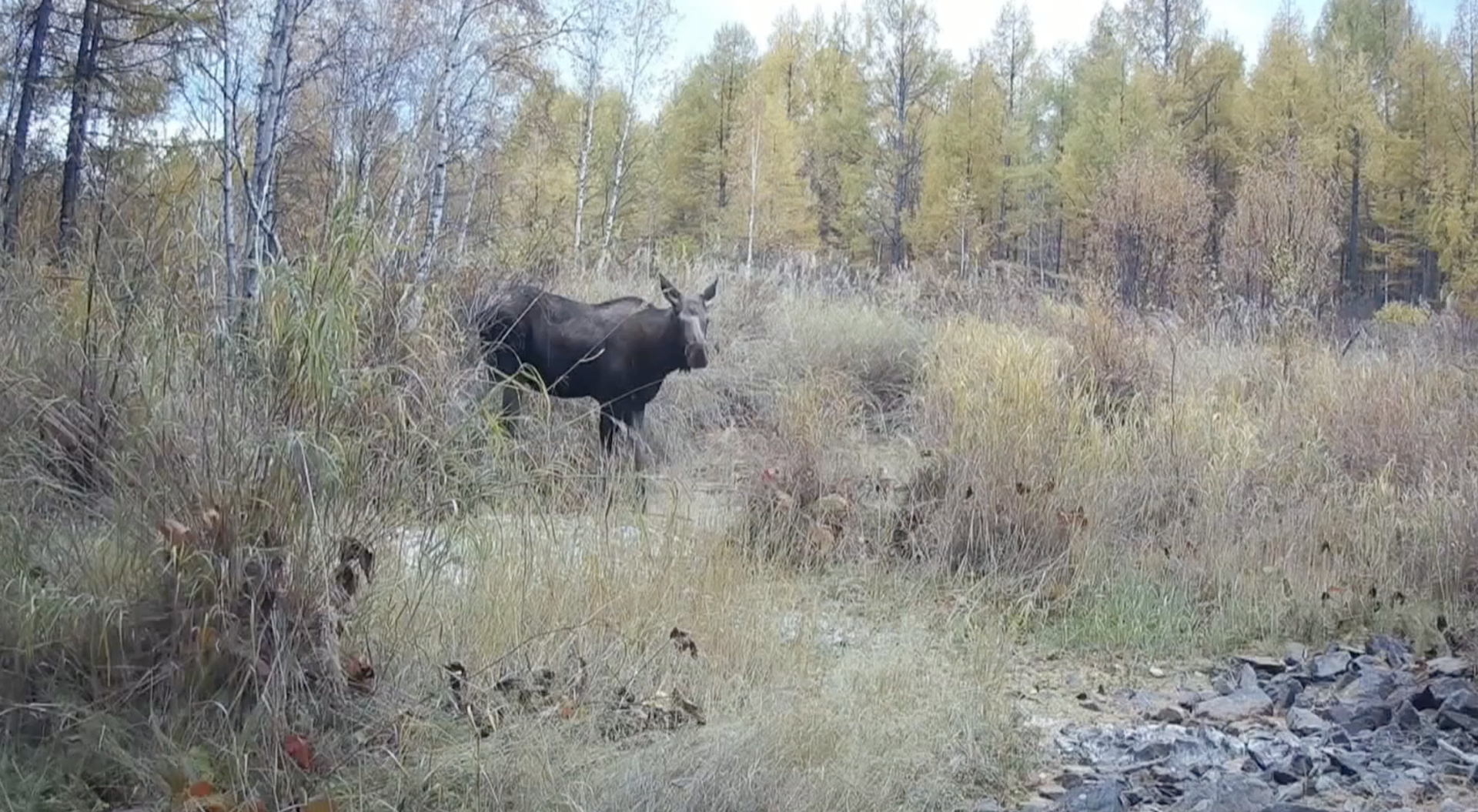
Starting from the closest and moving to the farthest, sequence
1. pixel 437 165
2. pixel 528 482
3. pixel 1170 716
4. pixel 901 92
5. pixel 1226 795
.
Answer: pixel 1226 795 → pixel 528 482 → pixel 1170 716 → pixel 437 165 → pixel 901 92

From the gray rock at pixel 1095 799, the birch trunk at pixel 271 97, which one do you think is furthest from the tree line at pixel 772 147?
the gray rock at pixel 1095 799

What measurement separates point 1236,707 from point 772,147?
25.8m

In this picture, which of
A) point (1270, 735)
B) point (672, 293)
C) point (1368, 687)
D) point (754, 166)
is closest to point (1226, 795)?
point (1270, 735)

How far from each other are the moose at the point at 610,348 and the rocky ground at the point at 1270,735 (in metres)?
3.20

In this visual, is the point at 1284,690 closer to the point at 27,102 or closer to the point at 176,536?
the point at 176,536

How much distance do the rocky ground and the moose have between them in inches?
126

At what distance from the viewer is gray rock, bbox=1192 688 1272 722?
4105 mm

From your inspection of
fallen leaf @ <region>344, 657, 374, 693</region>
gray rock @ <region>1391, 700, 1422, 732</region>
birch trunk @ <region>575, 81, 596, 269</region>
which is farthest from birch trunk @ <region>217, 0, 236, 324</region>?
birch trunk @ <region>575, 81, 596, 269</region>

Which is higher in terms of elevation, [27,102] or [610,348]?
[27,102]

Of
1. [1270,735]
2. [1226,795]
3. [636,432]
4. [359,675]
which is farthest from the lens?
[636,432]

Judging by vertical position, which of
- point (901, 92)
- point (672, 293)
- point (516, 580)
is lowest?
point (516, 580)

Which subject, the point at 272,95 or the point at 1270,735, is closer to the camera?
the point at 1270,735

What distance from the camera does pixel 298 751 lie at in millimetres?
2672

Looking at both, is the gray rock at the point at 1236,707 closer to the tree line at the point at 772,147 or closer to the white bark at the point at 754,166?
the tree line at the point at 772,147
